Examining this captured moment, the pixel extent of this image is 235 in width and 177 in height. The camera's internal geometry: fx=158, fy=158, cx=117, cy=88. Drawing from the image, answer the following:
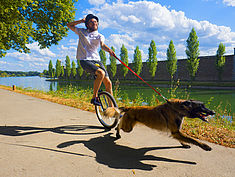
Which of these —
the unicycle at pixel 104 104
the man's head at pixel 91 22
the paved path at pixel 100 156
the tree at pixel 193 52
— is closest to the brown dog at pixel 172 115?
the paved path at pixel 100 156

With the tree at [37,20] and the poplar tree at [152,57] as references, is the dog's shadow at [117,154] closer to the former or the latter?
the tree at [37,20]

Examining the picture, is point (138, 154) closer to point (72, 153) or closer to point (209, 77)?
point (72, 153)

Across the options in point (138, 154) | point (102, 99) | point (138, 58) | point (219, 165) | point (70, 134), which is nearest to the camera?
point (219, 165)

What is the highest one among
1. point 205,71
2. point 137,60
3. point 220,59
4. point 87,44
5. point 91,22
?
point 137,60

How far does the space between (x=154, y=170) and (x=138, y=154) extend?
1.54 feet

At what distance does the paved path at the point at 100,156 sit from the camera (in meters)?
1.85

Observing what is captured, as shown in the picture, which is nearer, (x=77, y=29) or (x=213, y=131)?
(x=213, y=131)

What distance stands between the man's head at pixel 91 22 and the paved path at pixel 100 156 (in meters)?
2.31

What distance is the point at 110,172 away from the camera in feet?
6.05

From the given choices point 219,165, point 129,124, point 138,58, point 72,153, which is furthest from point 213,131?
point 138,58

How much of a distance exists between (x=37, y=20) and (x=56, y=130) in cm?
827

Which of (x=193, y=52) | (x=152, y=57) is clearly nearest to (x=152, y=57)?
(x=152, y=57)

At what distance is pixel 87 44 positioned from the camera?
3547 millimetres

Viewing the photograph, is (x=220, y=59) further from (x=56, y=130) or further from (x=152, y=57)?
(x=56, y=130)
